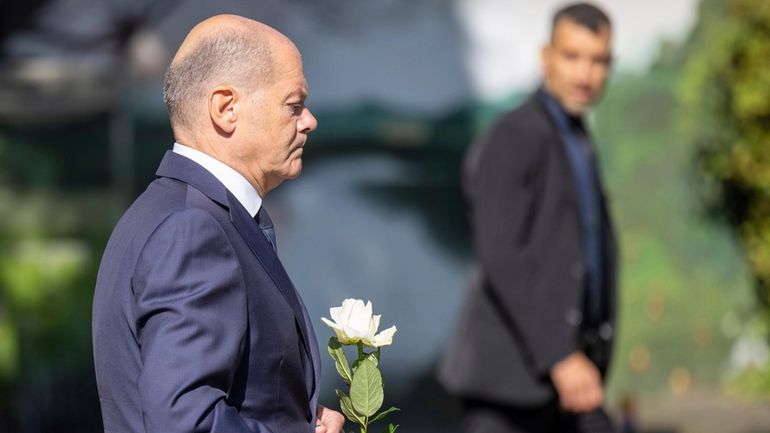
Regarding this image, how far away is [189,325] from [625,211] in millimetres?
5456

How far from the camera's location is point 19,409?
270 inches

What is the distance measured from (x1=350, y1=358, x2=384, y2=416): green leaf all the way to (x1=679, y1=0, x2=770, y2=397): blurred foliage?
529 centimetres

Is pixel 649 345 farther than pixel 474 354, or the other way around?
pixel 649 345

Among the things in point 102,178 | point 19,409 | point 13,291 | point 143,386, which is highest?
point 143,386

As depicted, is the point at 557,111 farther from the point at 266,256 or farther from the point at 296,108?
the point at 266,256

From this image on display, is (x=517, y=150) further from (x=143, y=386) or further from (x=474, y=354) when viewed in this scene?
(x=143, y=386)

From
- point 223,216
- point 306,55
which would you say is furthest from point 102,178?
point 223,216

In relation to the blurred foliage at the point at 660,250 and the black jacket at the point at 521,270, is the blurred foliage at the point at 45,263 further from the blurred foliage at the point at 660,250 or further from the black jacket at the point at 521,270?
the blurred foliage at the point at 660,250

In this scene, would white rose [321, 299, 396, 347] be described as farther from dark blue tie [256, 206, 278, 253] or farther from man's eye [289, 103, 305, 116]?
man's eye [289, 103, 305, 116]

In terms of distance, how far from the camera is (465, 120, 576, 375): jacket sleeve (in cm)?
475

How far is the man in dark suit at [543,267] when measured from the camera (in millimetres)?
4762

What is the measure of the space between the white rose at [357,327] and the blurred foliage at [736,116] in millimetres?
5280

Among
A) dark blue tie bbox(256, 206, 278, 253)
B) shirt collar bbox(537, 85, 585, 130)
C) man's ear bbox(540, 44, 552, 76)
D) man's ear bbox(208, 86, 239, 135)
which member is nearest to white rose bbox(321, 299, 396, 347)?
dark blue tie bbox(256, 206, 278, 253)

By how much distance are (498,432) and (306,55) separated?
2.66m
